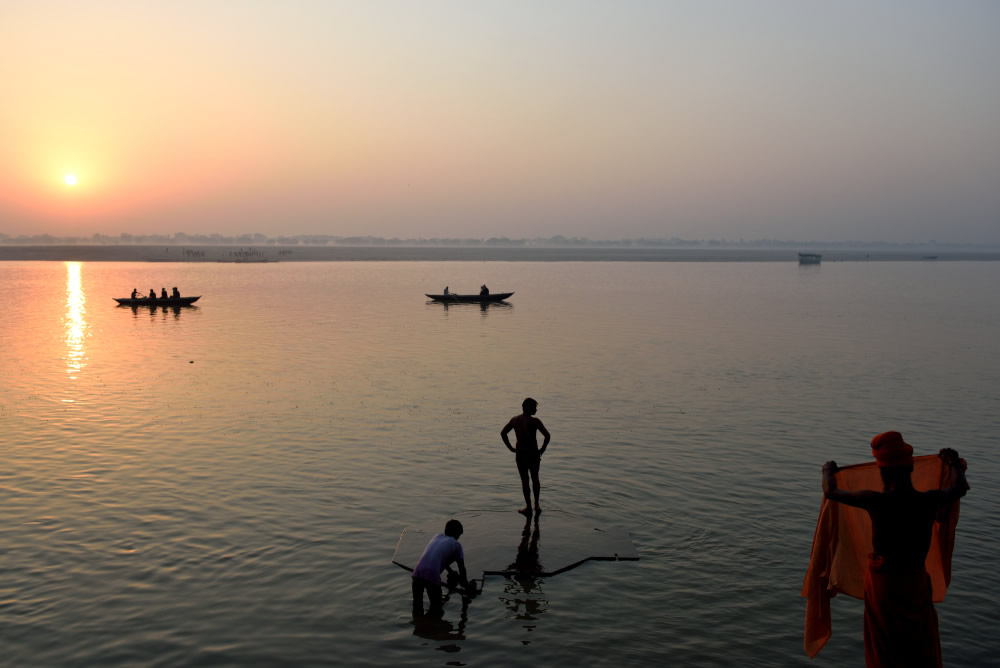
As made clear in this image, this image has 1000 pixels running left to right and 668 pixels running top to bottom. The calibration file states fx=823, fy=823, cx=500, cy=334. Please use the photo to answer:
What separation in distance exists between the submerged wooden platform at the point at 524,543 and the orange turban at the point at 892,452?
6.00 metres

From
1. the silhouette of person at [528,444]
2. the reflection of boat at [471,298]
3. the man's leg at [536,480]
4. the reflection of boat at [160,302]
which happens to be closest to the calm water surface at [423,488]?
the man's leg at [536,480]

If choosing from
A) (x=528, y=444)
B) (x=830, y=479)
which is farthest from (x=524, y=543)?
(x=830, y=479)

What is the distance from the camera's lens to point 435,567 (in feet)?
33.7

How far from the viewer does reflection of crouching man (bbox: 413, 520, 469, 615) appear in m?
10.3

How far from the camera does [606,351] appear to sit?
37.1 metres

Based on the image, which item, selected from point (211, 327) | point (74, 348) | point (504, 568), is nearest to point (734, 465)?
point (504, 568)

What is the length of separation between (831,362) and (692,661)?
27.6 m

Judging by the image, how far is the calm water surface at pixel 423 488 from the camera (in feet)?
33.0

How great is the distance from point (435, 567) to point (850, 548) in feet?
16.3

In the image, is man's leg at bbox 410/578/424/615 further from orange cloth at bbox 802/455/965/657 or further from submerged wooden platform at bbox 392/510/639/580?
orange cloth at bbox 802/455/965/657

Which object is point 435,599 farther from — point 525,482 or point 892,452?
point 892,452

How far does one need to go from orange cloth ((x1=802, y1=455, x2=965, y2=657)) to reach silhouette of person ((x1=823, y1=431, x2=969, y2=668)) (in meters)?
0.56

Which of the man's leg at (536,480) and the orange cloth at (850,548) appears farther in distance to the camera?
the man's leg at (536,480)

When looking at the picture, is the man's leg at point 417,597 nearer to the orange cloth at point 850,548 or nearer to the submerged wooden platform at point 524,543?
the submerged wooden platform at point 524,543
